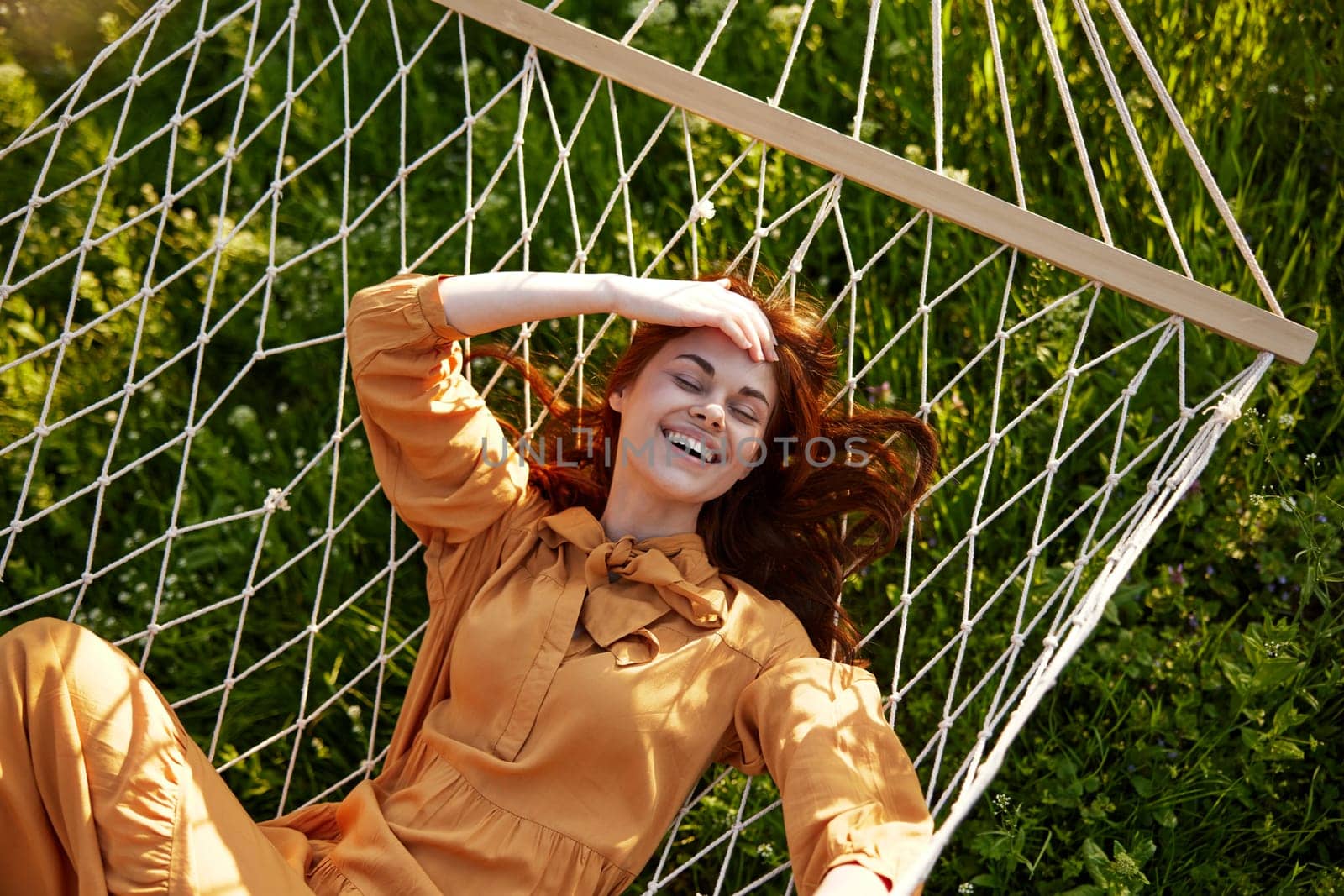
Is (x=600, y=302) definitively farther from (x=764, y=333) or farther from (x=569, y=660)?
(x=569, y=660)

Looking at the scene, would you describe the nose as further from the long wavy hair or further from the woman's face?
the long wavy hair

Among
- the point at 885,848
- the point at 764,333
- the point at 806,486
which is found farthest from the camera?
the point at 806,486

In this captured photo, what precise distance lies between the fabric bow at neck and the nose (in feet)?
0.52

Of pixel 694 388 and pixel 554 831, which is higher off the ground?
pixel 694 388

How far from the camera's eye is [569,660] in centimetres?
173

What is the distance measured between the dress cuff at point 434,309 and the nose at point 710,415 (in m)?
0.32

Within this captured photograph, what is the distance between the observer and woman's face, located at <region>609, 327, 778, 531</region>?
1.76m

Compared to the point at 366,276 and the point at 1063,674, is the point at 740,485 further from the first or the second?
the point at 366,276

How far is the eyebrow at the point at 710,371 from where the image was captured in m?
1.78

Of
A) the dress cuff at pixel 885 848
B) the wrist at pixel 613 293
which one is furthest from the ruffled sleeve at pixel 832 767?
the wrist at pixel 613 293

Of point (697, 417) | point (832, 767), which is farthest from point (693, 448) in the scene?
point (832, 767)

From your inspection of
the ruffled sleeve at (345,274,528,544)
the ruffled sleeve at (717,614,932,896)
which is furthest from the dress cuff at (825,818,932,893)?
the ruffled sleeve at (345,274,528,544)

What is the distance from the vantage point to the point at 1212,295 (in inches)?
71.4

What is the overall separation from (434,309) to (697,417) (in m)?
0.35
